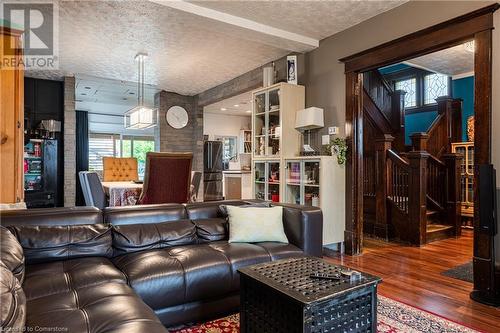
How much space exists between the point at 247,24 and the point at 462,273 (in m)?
3.49

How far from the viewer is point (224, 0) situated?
3.15 meters

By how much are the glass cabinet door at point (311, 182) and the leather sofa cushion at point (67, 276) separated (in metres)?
2.59

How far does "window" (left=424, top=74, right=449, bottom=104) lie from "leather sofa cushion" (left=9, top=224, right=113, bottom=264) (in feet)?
21.8

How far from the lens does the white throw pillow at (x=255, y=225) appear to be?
2.55 meters

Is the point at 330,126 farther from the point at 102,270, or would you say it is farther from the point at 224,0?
the point at 102,270

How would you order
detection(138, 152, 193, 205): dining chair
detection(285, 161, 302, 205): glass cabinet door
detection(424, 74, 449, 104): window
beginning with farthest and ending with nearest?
detection(424, 74, 449, 104): window
detection(285, 161, 302, 205): glass cabinet door
detection(138, 152, 193, 205): dining chair

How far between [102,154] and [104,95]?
2.79m

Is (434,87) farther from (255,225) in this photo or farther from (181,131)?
(255,225)

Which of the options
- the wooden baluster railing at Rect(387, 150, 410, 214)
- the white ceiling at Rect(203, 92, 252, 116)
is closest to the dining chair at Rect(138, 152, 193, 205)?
the wooden baluster railing at Rect(387, 150, 410, 214)

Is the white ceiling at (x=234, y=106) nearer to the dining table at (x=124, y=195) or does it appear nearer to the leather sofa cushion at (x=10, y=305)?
the dining table at (x=124, y=195)

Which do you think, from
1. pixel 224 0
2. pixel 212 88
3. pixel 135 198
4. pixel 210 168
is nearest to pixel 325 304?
pixel 224 0

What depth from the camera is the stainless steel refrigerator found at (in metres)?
8.31

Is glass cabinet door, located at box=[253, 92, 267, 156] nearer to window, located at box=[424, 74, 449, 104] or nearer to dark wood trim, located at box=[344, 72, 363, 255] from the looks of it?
dark wood trim, located at box=[344, 72, 363, 255]

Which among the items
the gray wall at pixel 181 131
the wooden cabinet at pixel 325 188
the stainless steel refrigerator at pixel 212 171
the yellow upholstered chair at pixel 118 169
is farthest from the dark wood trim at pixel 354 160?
the stainless steel refrigerator at pixel 212 171
